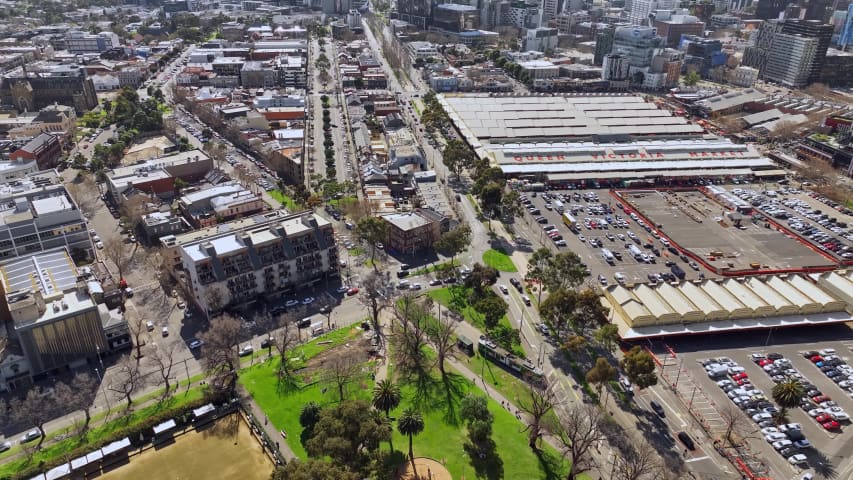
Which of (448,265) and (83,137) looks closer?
(448,265)

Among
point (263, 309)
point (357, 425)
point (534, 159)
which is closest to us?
point (357, 425)

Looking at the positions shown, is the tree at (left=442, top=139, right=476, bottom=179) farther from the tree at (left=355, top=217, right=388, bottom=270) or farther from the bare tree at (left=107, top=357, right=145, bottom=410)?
the bare tree at (left=107, top=357, right=145, bottom=410)

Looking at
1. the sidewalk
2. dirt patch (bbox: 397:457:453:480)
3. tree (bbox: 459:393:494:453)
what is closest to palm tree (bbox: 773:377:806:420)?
tree (bbox: 459:393:494:453)

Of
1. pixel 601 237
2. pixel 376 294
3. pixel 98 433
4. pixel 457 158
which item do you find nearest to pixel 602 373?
pixel 376 294

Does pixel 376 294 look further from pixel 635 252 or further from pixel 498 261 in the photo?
pixel 635 252

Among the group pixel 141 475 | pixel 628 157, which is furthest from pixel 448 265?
pixel 628 157

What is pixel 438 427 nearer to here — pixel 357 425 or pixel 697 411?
pixel 357 425
